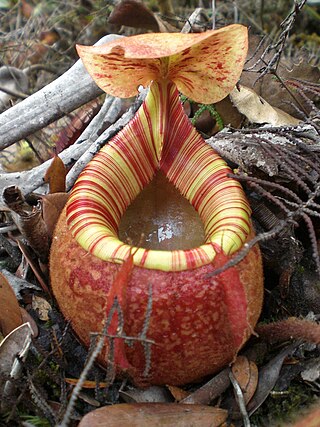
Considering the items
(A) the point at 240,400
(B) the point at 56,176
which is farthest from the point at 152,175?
(A) the point at 240,400

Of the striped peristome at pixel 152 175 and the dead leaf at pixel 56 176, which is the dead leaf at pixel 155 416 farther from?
the dead leaf at pixel 56 176

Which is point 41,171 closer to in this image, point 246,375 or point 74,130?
point 74,130

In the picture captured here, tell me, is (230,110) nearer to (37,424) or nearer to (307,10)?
(37,424)

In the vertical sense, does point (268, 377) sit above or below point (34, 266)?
below

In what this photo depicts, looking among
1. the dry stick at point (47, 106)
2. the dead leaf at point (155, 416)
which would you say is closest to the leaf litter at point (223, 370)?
the dead leaf at point (155, 416)

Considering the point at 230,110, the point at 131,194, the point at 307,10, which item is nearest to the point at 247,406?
the point at 131,194
